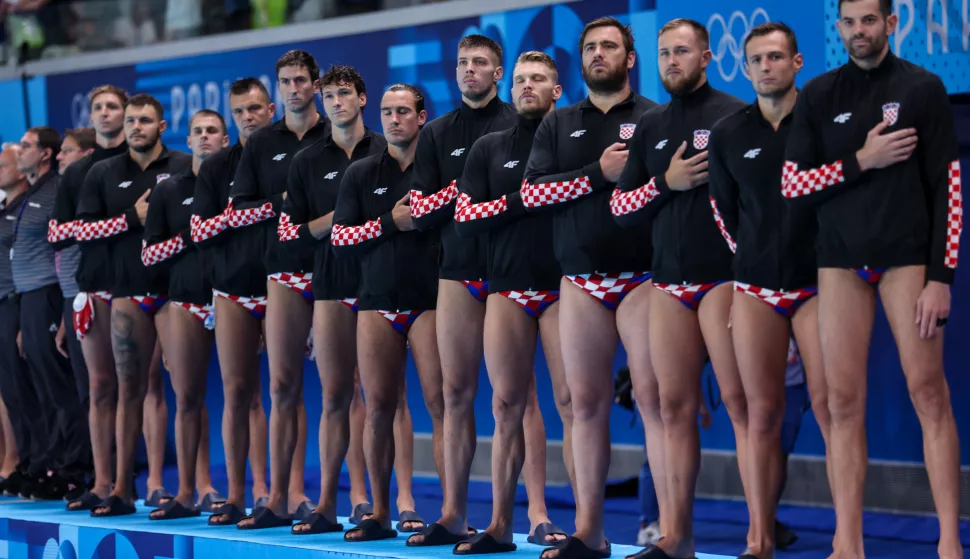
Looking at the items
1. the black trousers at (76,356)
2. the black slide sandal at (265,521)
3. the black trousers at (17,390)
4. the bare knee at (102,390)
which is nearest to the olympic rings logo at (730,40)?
the black slide sandal at (265,521)

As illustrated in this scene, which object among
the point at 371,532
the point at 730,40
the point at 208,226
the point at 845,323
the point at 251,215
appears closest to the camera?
the point at 845,323

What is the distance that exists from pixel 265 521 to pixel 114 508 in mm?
1228

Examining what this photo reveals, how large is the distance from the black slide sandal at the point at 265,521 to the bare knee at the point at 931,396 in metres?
3.05

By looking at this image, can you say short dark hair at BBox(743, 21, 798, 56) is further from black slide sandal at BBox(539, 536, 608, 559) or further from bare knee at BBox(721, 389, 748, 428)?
black slide sandal at BBox(539, 536, 608, 559)

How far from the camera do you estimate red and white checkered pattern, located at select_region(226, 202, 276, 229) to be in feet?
21.3

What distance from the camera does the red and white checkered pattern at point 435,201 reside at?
559cm

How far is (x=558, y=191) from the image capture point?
5070mm

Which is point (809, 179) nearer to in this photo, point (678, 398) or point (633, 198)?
point (633, 198)

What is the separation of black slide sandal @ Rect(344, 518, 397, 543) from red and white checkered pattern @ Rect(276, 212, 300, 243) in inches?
50.1

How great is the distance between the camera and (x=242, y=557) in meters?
5.88

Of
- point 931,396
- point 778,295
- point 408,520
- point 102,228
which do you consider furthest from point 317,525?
point 931,396

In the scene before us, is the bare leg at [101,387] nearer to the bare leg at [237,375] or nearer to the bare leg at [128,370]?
the bare leg at [128,370]

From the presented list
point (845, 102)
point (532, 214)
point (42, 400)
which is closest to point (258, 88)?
point (532, 214)

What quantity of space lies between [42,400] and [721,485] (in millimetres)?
4074
